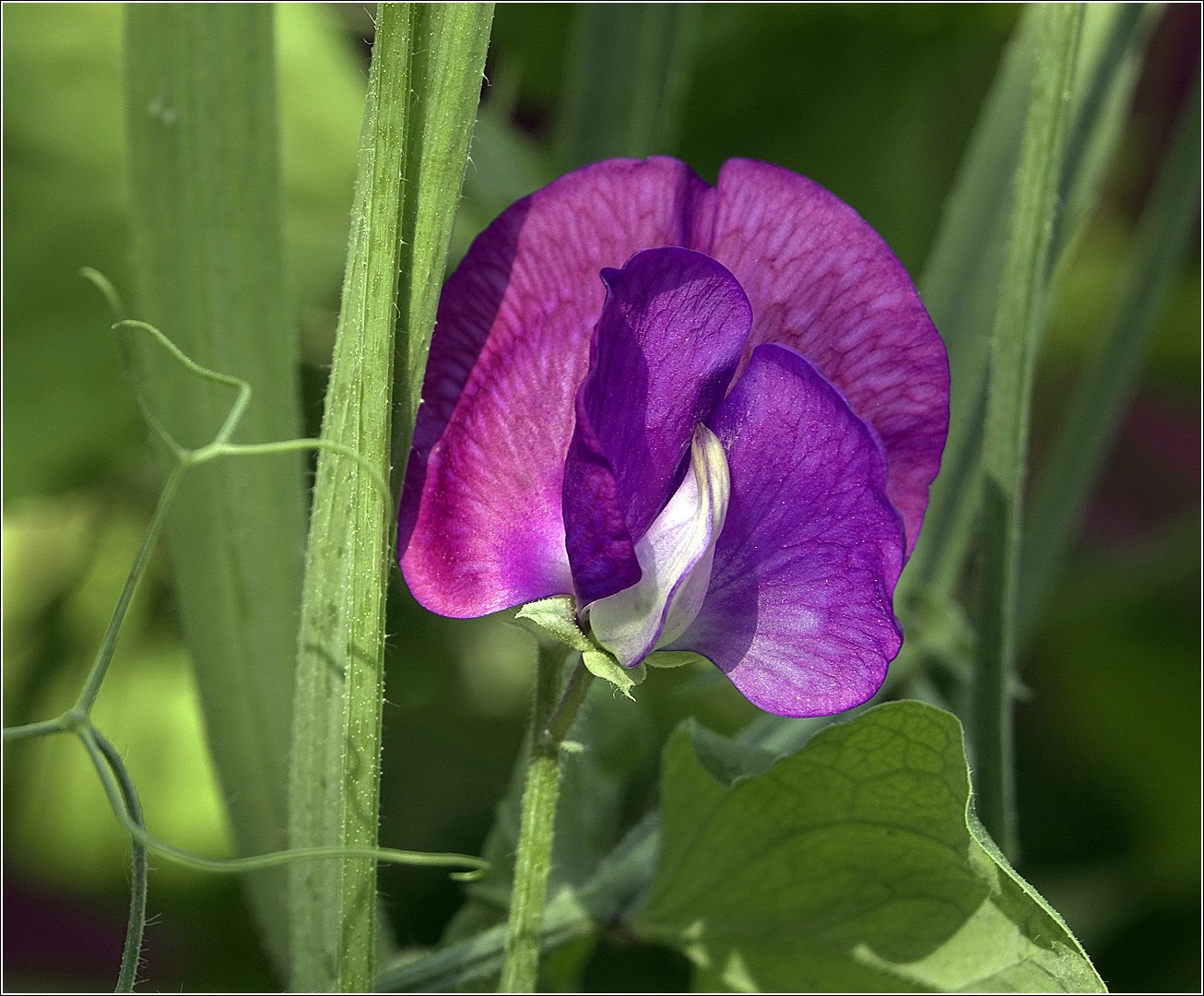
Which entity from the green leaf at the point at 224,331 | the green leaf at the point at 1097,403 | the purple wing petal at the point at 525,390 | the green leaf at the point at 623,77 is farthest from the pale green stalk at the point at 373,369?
the green leaf at the point at 1097,403

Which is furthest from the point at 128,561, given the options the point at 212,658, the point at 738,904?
the point at 738,904

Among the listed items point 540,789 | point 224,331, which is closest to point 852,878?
point 540,789

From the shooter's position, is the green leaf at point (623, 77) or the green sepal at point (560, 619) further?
the green leaf at point (623, 77)

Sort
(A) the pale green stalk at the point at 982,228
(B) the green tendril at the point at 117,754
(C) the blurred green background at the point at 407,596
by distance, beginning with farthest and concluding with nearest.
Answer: (C) the blurred green background at the point at 407,596 → (A) the pale green stalk at the point at 982,228 → (B) the green tendril at the point at 117,754

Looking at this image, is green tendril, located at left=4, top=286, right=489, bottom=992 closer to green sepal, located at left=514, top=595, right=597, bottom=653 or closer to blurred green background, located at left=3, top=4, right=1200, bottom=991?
green sepal, located at left=514, top=595, right=597, bottom=653

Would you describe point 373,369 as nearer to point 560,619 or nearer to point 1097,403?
point 560,619

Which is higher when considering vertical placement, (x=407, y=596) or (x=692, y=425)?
(x=692, y=425)

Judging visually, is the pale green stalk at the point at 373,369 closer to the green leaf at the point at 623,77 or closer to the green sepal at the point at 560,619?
the green sepal at the point at 560,619
